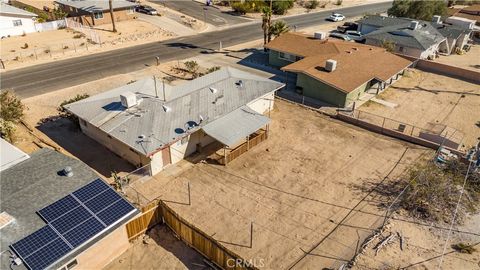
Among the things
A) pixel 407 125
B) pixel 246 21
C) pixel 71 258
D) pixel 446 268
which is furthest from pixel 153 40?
pixel 446 268

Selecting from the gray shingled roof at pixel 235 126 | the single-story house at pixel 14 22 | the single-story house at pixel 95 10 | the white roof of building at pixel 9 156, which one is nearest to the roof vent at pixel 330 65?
the gray shingled roof at pixel 235 126

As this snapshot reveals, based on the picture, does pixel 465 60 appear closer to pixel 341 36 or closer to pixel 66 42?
pixel 341 36

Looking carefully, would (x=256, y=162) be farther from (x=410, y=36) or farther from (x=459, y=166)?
(x=410, y=36)

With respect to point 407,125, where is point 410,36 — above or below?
above

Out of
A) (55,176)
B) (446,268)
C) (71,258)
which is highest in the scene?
(55,176)

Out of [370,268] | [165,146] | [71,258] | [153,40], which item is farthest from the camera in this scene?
[153,40]

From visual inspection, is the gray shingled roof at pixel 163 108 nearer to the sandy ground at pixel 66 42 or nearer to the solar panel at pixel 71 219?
the solar panel at pixel 71 219
